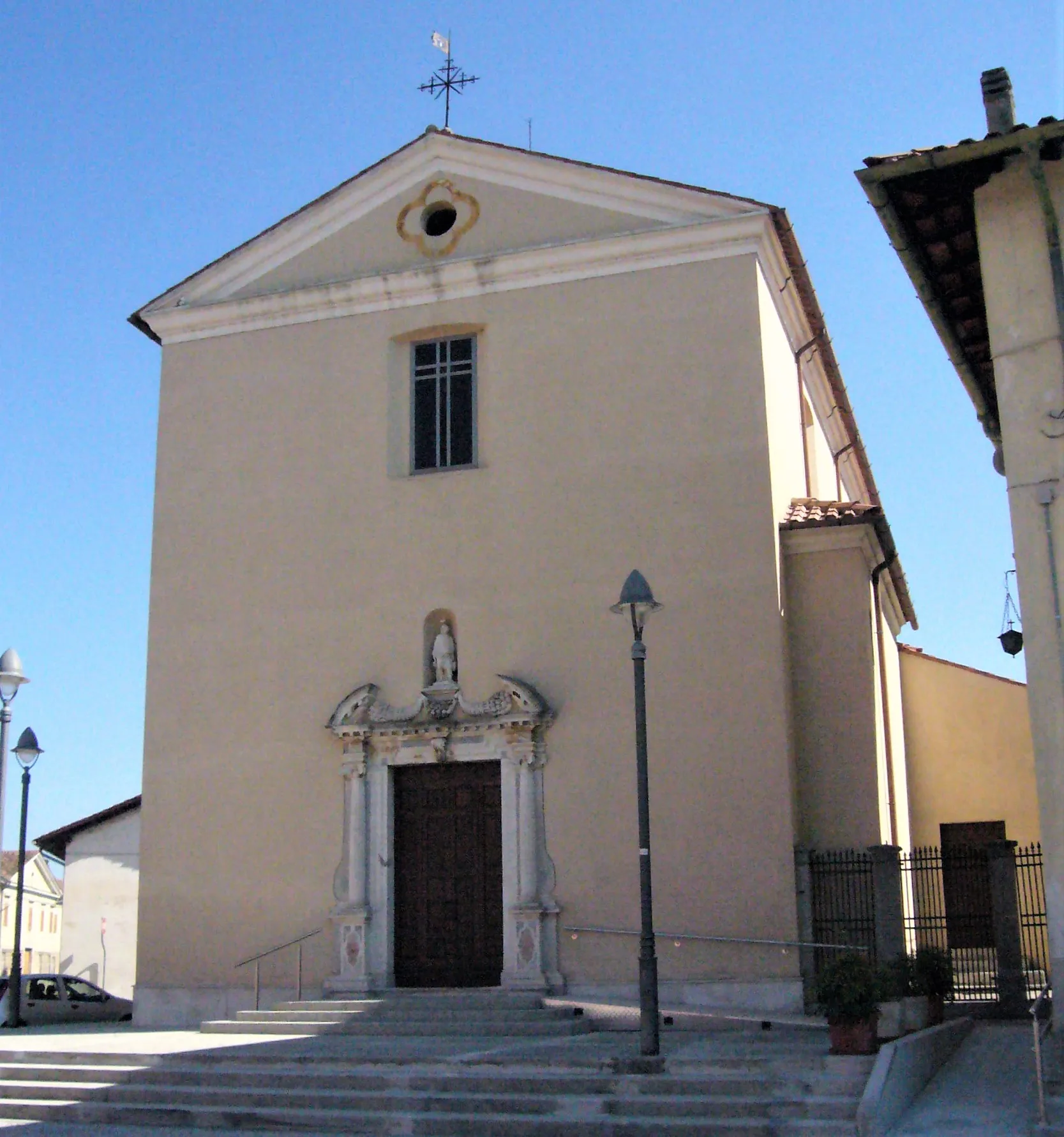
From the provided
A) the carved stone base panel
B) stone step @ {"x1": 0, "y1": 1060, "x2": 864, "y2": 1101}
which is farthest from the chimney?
the carved stone base panel

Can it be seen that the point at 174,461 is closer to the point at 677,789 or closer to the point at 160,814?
the point at 160,814

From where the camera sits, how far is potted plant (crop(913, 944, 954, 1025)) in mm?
13328

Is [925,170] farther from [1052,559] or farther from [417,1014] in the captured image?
[417,1014]

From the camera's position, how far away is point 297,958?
56.3ft

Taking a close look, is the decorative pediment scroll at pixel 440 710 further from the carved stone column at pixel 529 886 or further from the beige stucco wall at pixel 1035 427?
the beige stucco wall at pixel 1035 427

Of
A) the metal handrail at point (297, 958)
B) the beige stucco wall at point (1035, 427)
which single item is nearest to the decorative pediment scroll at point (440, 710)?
the metal handrail at point (297, 958)

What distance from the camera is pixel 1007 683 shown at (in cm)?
2305

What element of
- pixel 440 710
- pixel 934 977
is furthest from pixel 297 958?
pixel 934 977

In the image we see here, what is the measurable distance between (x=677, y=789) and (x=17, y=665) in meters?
8.52

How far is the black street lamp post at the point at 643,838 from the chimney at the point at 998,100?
499 centimetres

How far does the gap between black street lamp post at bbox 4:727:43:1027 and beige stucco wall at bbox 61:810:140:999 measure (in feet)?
30.5

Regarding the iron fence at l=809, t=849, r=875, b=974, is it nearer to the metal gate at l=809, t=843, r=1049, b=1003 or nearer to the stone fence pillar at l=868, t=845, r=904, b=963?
the metal gate at l=809, t=843, r=1049, b=1003

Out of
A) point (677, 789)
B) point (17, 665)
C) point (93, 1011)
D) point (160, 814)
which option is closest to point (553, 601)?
point (677, 789)

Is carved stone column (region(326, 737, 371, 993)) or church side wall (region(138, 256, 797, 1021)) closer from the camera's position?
church side wall (region(138, 256, 797, 1021))
